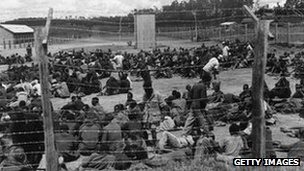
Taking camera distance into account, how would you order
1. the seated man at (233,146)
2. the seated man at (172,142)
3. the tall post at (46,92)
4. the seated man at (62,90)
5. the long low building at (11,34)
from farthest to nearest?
the long low building at (11,34), the seated man at (62,90), the seated man at (172,142), the seated man at (233,146), the tall post at (46,92)

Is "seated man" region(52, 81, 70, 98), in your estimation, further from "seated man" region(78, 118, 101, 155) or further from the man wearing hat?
"seated man" region(78, 118, 101, 155)

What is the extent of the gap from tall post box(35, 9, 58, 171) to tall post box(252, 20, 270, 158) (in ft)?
8.10

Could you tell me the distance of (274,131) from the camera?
32.1ft

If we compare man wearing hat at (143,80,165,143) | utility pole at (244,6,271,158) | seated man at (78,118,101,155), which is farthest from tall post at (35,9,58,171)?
man wearing hat at (143,80,165,143)

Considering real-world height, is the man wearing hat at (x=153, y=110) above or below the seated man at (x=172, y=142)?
above

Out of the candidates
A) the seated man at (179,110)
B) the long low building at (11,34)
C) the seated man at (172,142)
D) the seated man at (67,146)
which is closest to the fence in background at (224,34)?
the long low building at (11,34)

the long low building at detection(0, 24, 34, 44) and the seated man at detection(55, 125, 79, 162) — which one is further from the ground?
the long low building at detection(0, 24, 34, 44)

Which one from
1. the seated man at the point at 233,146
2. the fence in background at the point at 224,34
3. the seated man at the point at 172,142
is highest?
the fence in background at the point at 224,34

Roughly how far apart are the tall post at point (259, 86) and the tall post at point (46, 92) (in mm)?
2468

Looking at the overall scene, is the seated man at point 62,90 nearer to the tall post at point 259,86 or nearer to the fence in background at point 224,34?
the fence in background at point 224,34

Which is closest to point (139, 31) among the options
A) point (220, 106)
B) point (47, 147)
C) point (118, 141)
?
point (220, 106)

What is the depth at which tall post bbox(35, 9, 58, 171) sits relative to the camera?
4941mm

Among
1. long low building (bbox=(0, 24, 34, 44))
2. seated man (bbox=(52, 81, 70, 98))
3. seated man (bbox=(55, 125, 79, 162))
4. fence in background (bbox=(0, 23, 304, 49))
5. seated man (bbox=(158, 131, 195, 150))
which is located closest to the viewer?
seated man (bbox=(55, 125, 79, 162))

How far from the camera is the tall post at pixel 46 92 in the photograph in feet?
16.2
